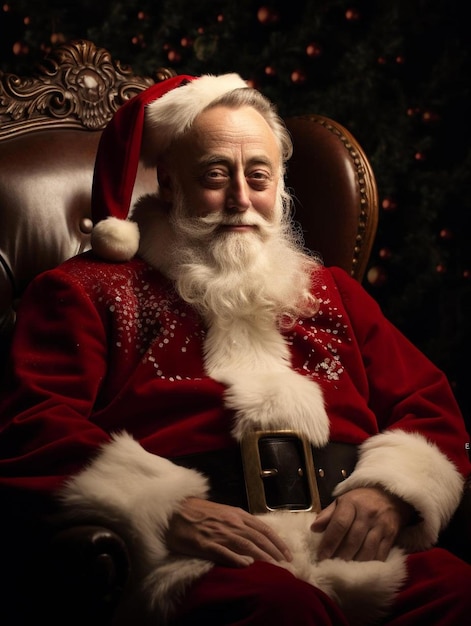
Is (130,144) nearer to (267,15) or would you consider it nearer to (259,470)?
(259,470)

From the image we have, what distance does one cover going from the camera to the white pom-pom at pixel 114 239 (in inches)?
82.0

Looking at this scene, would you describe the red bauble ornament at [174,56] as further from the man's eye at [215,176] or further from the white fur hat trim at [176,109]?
the man's eye at [215,176]

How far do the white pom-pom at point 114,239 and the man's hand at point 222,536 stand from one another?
0.66 meters

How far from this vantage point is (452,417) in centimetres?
211

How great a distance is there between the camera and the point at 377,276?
3.18 m

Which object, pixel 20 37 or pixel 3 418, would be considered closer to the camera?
pixel 3 418

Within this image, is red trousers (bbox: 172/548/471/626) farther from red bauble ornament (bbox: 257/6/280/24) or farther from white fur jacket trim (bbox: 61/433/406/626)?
red bauble ornament (bbox: 257/6/280/24)

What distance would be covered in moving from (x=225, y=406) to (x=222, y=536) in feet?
1.05

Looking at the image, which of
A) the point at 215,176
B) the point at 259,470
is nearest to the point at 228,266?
the point at 215,176

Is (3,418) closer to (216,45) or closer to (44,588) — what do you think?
(44,588)

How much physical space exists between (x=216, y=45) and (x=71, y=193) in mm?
1062

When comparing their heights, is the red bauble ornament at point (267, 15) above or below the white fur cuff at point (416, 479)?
above

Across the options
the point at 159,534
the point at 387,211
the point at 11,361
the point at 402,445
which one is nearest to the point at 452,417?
the point at 402,445

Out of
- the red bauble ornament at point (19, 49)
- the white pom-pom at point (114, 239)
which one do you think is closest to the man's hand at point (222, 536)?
the white pom-pom at point (114, 239)
